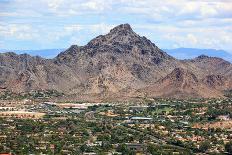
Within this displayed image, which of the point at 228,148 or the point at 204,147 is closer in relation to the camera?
the point at 228,148

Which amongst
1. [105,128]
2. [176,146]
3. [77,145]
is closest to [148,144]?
[176,146]

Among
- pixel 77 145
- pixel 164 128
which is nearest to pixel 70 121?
pixel 164 128

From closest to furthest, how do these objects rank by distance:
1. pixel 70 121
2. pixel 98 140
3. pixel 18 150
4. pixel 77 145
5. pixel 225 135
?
pixel 18 150, pixel 77 145, pixel 98 140, pixel 225 135, pixel 70 121

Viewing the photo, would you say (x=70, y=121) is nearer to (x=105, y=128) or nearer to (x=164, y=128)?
(x=105, y=128)

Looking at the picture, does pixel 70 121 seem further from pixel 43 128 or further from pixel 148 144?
pixel 148 144

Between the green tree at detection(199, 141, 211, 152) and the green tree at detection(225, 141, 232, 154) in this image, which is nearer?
the green tree at detection(225, 141, 232, 154)

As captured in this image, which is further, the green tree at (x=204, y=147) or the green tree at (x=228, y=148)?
the green tree at (x=204, y=147)

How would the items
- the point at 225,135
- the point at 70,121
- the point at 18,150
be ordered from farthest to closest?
the point at 70,121
the point at 225,135
the point at 18,150

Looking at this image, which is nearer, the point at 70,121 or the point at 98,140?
the point at 98,140

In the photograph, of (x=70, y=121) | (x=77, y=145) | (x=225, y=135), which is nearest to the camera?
(x=77, y=145)
